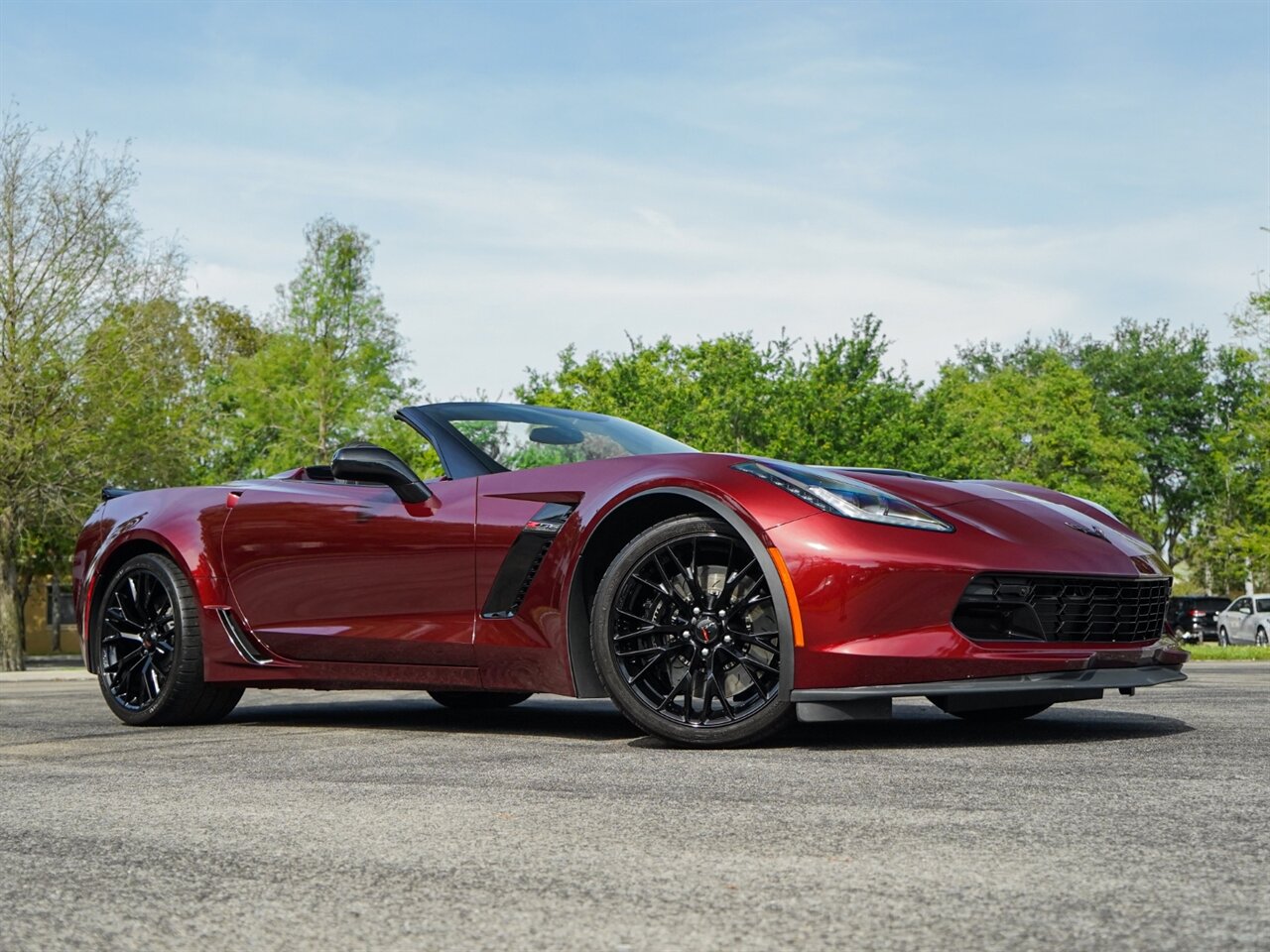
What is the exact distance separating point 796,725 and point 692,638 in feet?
3.79

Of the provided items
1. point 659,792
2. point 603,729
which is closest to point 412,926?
point 659,792

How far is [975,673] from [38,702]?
20.6ft

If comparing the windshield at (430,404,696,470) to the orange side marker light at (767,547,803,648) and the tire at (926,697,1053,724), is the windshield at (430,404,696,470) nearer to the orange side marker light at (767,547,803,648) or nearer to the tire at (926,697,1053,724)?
the orange side marker light at (767,547,803,648)

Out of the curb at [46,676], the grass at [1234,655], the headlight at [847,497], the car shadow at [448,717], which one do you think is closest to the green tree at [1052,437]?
the grass at [1234,655]

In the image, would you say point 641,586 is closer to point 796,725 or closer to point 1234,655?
point 796,725

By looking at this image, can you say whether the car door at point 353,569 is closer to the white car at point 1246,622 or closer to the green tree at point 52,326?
the green tree at point 52,326

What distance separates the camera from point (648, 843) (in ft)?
10.1

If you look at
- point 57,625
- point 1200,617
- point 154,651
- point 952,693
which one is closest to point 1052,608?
point 952,693

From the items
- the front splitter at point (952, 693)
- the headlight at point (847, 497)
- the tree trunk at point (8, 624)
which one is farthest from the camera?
the tree trunk at point (8, 624)

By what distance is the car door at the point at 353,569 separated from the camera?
5641 millimetres

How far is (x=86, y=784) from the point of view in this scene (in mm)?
4309

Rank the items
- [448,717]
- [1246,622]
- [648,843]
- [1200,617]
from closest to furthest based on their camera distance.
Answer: [648,843] → [448,717] → [1246,622] → [1200,617]

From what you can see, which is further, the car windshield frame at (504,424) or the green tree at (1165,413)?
the green tree at (1165,413)

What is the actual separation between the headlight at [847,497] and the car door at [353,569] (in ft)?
4.10
